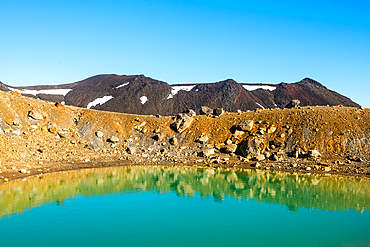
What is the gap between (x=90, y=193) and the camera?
85.0 ft

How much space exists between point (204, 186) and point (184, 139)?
22.1 meters

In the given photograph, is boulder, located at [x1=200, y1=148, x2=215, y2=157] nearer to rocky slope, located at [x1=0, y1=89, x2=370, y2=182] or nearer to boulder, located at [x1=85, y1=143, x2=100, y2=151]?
rocky slope, located at [x1=0, y1=89, x2=370, y2=182]

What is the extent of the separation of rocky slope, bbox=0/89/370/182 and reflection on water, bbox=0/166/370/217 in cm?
430

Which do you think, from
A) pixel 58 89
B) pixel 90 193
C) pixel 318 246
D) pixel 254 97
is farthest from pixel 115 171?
pixel 58 89

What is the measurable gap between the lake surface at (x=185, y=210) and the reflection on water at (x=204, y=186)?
9 cm

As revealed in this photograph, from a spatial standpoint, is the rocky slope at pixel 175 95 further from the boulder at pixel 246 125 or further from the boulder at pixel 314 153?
the boulder at pixel 314 153

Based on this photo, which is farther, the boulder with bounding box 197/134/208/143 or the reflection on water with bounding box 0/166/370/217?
the boulder with bounding box 197/134/208/143

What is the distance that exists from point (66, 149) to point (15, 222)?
88.6 ft

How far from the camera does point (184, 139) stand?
5100cm

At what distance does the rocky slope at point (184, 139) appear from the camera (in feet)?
125

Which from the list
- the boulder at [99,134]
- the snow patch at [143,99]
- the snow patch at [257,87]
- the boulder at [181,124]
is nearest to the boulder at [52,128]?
the boulder at [99,134]

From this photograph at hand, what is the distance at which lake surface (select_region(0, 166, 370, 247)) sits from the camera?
1566 cm

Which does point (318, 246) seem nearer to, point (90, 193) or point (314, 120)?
point (90, 193)

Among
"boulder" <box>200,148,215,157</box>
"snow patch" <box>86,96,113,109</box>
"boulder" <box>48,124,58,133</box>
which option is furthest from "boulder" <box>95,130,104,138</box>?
"snow patch" <box>86,96,113,109</box>
